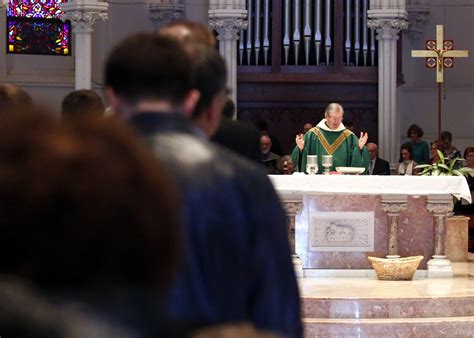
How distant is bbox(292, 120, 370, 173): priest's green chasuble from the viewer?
1248cm

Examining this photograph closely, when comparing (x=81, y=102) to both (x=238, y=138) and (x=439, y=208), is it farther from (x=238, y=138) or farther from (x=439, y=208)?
(x=439, y=208)

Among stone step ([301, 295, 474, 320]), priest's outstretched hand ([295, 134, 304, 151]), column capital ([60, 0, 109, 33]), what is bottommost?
stone step ([301, 295, 474, 320])

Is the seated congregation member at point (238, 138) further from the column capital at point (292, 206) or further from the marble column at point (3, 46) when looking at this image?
the marble column at point (3, 46)

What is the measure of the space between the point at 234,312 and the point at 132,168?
3.10ft

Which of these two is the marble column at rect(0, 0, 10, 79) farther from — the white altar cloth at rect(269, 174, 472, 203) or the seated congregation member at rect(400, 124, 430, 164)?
the white altar cloth at rect(269, 174, 472, 203)

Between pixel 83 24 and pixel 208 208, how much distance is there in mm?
13787

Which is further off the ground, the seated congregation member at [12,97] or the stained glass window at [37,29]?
the stained glass window at [37,29]

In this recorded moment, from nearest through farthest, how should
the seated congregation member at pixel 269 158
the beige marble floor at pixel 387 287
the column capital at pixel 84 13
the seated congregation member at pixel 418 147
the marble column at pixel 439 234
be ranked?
the beige marble floor at pixel 387 287 < the marble column at pixel 439 234 < the seated congregation member at pixel 269 158 < the seated congregation member at pixel 418 147 < the column capital at pixel 84 13

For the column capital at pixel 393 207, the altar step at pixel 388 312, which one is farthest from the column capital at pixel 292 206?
the altar step at pixel 388 312

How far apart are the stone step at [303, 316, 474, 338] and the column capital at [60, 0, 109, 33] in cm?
736

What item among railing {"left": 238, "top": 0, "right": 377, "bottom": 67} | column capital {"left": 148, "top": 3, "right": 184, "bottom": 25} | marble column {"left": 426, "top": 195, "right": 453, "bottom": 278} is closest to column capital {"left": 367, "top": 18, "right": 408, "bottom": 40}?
railing {"left": 238, "top": 0, "right": 377, "bottom": 67}

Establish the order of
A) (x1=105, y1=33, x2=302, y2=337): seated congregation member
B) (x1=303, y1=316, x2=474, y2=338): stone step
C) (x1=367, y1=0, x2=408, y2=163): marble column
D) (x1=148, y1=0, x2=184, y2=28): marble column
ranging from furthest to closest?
(x1=148, y1=0, x2=184, y2=28): marble column
(x1=367, y1=0, x2=408, y2=163): marble column
(x1=303, y1=316, x2=474, y2=338): stone step
(x1=105, y1=33, x2=302, y2=337): seated congregation member

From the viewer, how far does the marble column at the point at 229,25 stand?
16781mm

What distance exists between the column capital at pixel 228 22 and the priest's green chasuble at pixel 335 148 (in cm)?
454
